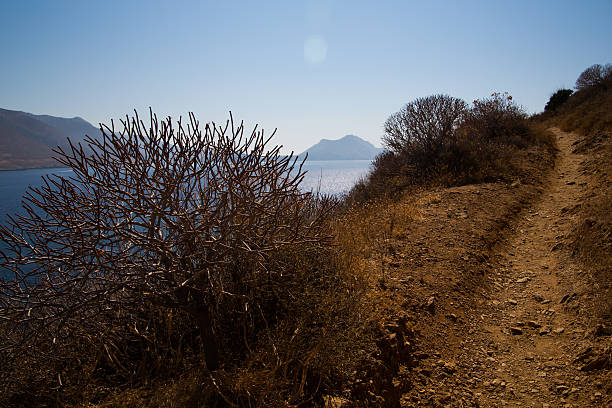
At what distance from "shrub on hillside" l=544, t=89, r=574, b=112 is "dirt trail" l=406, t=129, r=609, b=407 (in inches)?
1314

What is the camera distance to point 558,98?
102 feet

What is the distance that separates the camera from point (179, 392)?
8.38ft

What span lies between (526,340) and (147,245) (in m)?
4.36

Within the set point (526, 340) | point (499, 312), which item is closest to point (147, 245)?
point (526, 340)

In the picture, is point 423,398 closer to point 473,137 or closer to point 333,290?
point 333,290

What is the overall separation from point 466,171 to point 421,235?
5800 mm

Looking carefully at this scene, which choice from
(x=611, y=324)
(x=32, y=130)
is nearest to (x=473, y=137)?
(x=611, y=324)

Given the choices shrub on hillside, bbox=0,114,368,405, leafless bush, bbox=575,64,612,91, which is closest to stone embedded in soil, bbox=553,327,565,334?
shrub on hillside, bbox=0,114,368,405

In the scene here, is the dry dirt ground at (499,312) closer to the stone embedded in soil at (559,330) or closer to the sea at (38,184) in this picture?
the stone embedded in soil at (559,330)

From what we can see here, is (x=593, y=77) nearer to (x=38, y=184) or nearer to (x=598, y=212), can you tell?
(x=598, y=212)

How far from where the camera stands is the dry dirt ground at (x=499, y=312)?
120 inches

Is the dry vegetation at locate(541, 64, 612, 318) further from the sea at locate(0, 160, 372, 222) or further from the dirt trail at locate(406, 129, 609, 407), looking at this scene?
the sea at locate(0, 160, 372, 222)

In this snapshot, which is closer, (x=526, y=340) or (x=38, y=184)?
(x=526, y=340)

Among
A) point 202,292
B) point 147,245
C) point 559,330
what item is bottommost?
point 559,330
